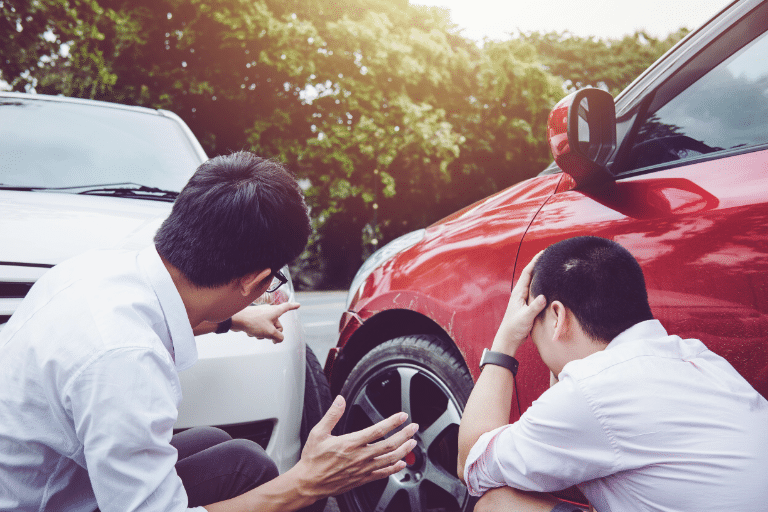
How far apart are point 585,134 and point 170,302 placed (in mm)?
1250

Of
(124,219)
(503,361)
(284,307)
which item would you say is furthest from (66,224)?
(503,361)

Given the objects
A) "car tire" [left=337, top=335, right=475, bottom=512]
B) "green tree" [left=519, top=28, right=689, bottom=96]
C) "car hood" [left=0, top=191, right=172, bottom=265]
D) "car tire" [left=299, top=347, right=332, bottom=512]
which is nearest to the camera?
"car hood" [left=0, top=191, right=172, bottom=265]

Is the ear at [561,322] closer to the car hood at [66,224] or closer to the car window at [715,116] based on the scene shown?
the car window at [715,116]

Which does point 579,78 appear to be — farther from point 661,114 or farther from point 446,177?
point 661,114

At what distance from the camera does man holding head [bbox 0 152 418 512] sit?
46.6 inches

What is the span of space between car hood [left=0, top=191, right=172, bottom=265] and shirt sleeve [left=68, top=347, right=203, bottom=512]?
812 millimetres

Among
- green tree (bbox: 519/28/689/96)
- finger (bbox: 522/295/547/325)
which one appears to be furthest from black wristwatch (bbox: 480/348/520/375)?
green tree (bbox: 519/28/689/96)

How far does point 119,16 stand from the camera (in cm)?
1320

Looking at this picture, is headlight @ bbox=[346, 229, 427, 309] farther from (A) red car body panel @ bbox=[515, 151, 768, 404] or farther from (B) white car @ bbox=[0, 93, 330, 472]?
(A) red car body panel @ bbox=[515, 151, 768, 404]

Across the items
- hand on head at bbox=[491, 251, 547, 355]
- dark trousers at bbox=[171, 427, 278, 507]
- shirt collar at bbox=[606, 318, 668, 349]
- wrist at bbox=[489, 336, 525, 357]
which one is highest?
shirt collar at bbox=[606, 318, 668, 349]

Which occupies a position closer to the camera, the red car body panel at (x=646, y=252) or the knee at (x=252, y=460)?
the red car body panel at (x=646, y=252)

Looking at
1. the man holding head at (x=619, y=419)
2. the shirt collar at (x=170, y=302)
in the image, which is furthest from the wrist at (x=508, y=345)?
the shirt collar at (x=170, y=302)

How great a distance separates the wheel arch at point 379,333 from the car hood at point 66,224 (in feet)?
2.94

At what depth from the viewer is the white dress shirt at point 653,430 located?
127 centimetres
